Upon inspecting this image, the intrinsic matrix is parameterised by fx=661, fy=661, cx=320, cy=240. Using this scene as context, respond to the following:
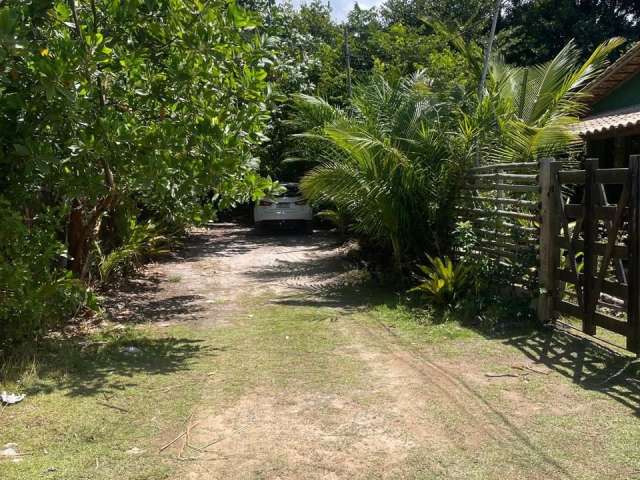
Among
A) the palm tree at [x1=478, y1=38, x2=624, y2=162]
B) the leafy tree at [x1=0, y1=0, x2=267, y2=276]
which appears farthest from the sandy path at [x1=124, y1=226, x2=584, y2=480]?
the palm tree at [x1=478, y1=38, x2=624, y2=162]

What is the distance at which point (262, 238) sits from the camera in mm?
18172

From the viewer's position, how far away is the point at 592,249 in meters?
→ 6.46

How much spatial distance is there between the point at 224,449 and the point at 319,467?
0.70 metres

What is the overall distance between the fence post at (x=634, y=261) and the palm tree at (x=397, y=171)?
A: 3.62m

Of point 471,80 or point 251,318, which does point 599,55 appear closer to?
point 471,80

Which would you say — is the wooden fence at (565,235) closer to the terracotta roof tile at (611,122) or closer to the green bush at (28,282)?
the terracotta roof tile at (611,122)

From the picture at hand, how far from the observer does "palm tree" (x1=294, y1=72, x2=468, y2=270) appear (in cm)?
952

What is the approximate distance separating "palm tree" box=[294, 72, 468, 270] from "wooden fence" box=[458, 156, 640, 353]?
1.77 feet

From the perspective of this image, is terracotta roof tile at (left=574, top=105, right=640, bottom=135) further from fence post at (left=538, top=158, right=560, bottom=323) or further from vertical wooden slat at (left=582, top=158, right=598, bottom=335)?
vertical wooden slat at (left=582, top=158, right=598, bottom=335)

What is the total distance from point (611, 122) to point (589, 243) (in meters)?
6.80

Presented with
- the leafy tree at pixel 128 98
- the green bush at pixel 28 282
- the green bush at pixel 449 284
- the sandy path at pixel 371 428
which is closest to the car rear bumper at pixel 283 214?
the green bush at pixel 449 284

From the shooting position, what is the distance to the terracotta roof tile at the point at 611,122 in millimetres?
11406

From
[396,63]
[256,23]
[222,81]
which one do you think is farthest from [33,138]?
[396,63]

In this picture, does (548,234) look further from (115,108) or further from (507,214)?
(115,108)
